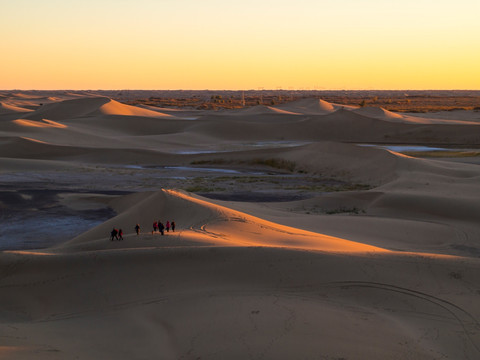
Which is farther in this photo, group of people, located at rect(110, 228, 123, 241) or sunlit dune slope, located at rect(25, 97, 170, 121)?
sunlit dune slope, located at rect(25, 97, 170, 121)

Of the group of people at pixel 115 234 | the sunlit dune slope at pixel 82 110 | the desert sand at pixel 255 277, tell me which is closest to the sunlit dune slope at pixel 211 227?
the desert sand at pixel 255 277

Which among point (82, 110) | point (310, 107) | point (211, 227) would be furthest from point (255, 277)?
point (310, 107)

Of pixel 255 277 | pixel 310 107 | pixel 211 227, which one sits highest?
pixel 310 107

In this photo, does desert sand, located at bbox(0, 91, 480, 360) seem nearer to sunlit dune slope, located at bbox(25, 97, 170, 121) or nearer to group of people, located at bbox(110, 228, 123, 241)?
group of people, located at bbox(110, 228, 123, 241)

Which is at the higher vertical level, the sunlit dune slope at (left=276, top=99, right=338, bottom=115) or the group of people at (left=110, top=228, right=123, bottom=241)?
the sunlit dune slope at (left=276, top=99, right=338, bottom=115)

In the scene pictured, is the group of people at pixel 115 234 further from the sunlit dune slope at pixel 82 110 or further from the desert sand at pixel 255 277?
the sunlit dune slope at pixel 82 110

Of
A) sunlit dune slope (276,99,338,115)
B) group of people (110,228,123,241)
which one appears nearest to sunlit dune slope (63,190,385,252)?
group of people (110,228,123,241)

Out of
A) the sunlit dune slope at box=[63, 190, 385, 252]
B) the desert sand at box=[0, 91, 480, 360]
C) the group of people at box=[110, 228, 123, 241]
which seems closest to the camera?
the desert sand at box=[0, 91, 480, 360]

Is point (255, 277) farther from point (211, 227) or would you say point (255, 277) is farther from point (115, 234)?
point (211, 227)

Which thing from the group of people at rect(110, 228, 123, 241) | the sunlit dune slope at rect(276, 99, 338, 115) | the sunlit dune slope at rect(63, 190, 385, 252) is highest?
the sunlit dune slope at rect(276, 99, 338, 115)

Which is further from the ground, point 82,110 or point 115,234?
point 115,234

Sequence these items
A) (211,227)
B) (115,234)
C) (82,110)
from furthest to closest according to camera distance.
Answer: (82,110)
(211,227)
(115,234)

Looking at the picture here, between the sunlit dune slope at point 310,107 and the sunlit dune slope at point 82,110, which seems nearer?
the sunlit dune slope at point 82,110
